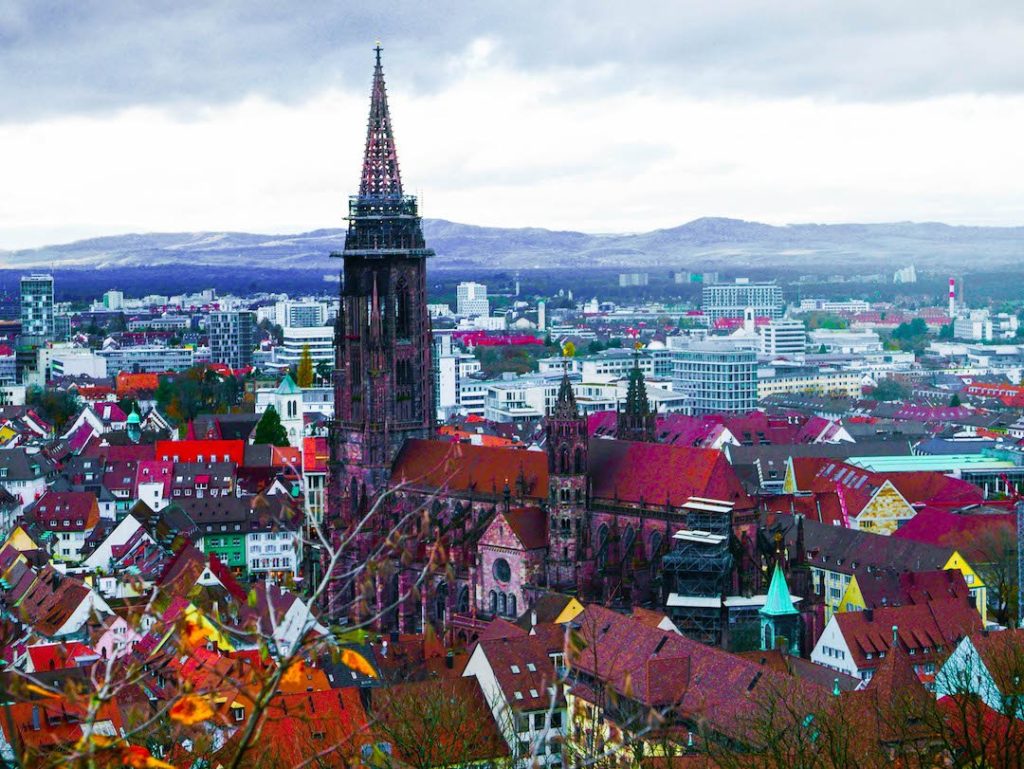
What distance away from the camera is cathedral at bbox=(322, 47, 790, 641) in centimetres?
7044

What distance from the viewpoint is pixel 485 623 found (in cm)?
7206

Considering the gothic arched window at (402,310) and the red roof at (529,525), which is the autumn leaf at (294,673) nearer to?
the red roof at (529,525)

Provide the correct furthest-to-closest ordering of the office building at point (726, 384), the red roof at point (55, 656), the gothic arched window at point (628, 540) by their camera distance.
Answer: the office building at point (726, 384)
the gothic arched window at point (628, 540)
the red roof at point (55, 656)

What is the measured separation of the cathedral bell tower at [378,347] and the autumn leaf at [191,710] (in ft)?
238

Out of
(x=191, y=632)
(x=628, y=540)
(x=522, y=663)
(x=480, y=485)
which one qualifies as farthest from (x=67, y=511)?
(x=191, y=632)

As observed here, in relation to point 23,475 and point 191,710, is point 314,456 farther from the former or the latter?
point 191,710

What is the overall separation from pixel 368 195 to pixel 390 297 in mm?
6305

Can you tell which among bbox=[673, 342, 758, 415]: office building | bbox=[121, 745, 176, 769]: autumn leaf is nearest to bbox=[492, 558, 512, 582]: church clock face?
bbox=[121, 745, 176, 769]: autumn leaf

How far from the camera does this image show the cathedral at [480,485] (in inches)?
2773

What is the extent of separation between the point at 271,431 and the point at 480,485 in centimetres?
6145

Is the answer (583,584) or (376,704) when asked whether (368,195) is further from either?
(376,704)

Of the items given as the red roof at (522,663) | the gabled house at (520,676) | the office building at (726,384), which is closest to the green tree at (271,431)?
the office building at (726,384)

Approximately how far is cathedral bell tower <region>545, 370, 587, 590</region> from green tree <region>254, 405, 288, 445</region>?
67.2m

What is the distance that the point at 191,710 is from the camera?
1288 cm
